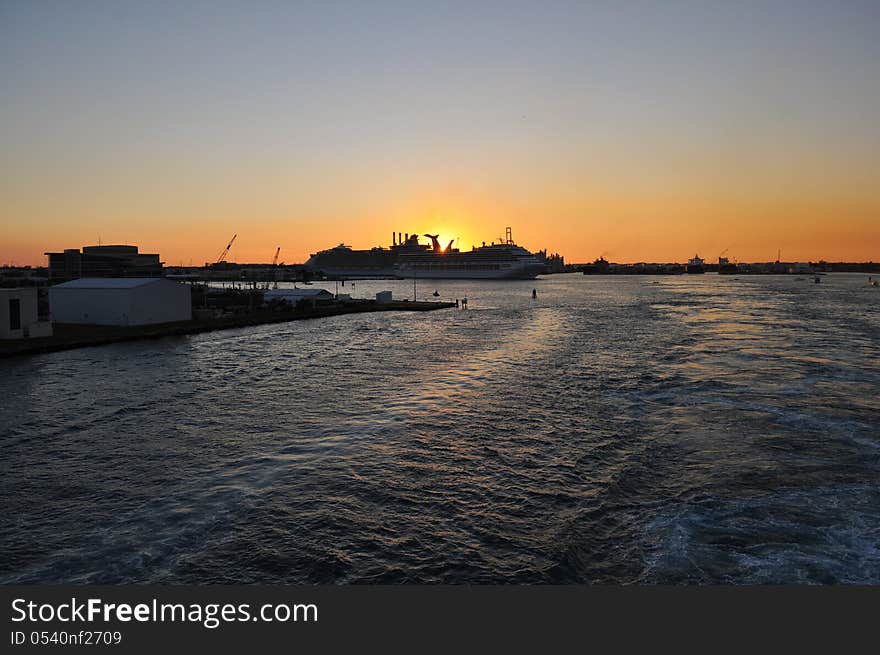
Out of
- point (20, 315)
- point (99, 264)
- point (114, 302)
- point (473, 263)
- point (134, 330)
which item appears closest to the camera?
point (20, 315)

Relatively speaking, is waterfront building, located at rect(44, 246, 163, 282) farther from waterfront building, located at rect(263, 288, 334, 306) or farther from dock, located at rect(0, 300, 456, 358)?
dock, located at rect(0, 300, 456, 358)

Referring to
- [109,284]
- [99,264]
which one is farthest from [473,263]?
[109,284]

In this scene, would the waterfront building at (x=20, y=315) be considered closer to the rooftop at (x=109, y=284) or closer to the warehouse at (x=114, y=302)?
the warehouse at (x=114, y=302)

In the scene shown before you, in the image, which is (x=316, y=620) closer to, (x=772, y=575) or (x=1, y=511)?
(x=772, y=575)

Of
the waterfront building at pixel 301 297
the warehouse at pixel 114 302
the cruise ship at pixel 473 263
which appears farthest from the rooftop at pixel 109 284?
the cruise ship at pixel 473 263

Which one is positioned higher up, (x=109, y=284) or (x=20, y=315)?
(x=109, y=284)

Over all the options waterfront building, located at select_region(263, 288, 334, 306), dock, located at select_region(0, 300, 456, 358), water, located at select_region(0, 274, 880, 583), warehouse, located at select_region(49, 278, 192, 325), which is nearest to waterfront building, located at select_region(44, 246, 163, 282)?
waterfront building, located at select_region(263, 288, 334, 306)

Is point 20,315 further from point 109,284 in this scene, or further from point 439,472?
point 439,472

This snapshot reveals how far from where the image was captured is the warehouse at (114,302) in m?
41.8

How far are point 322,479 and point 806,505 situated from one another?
428 inches

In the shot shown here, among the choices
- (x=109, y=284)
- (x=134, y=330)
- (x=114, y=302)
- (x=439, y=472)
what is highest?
(x=109, y=284)

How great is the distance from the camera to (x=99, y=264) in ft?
408

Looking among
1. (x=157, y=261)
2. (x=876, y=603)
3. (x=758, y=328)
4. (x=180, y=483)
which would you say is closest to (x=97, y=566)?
(x=180, y=483)

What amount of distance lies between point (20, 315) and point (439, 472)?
110 ft
